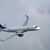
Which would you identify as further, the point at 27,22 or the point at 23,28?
the point at 27,22

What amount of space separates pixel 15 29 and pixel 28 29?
8.24 feet

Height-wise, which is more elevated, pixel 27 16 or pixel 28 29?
pixel 27 16

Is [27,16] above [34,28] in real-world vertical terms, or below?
above

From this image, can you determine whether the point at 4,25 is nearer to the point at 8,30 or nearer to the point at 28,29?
the point at 8,30

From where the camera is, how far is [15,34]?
31.6 meters

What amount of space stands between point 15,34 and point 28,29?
335 cm

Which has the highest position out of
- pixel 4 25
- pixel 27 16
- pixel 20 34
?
pixel 27 16

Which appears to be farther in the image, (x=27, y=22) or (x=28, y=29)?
(x=27, y=22)

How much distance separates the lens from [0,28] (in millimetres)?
32719

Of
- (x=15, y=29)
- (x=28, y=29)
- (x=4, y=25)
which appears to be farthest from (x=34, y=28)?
(x=4, y=25)

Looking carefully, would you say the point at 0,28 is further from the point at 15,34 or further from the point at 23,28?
the point at 23,28

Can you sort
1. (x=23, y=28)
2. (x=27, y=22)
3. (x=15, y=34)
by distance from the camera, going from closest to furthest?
(x=23, y=28), (x=15, y=34), (x=27, y=22)

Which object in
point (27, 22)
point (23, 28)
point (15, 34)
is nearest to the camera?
point (23, 28)

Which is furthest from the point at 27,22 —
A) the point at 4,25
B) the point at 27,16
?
the point at 4,25
